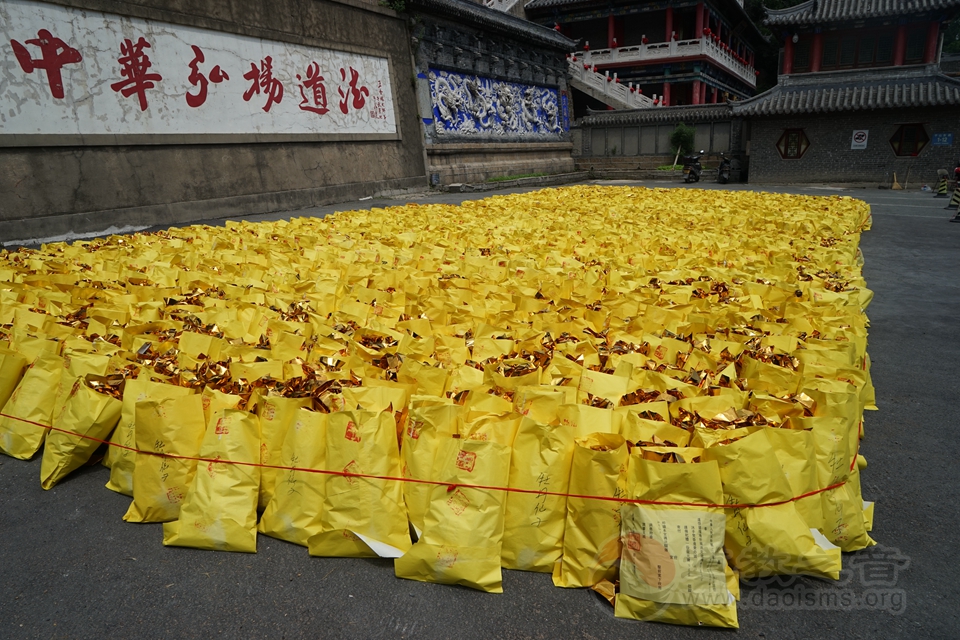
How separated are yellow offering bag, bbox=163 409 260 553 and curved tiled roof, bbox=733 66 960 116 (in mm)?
22016

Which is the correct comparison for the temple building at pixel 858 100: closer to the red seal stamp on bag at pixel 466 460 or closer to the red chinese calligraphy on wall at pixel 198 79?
the red chinese calligraphy on wall at pixel 198 79

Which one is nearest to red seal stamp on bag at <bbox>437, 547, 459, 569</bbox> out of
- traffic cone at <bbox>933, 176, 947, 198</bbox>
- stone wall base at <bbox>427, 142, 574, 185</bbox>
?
stone wall base at <bbox>427, 142, 574, 185</bbox>

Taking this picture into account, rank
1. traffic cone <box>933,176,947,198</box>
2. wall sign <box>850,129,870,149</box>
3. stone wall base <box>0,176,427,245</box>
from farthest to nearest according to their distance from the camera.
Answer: wall sign <box>850,129,870,149</box> → traffic cone <box>933,176,947,198</box> → stone wall base <box>0,176,427,245</box>

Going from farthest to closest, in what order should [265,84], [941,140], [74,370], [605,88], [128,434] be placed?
[605,88], [941,140], [265,84], [74,370], [128,434]

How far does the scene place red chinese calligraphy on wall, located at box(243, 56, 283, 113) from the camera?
37.4ft

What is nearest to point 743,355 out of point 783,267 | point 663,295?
point 663,295

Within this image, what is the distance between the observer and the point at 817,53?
20266 millimetres

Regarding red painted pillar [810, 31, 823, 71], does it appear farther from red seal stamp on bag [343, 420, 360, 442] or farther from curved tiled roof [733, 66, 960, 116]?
red seal stamp on bag [343, 420, 360, 442]

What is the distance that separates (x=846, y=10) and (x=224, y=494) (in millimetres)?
24531

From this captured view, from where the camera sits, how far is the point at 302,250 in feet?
19.5

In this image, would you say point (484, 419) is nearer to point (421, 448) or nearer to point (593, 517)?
point (421, 448)

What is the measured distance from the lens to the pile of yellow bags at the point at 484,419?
1841 millimetres

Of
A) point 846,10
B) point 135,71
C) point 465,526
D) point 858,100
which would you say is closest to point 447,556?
point 465,526

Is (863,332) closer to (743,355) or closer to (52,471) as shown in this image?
(743,355)
